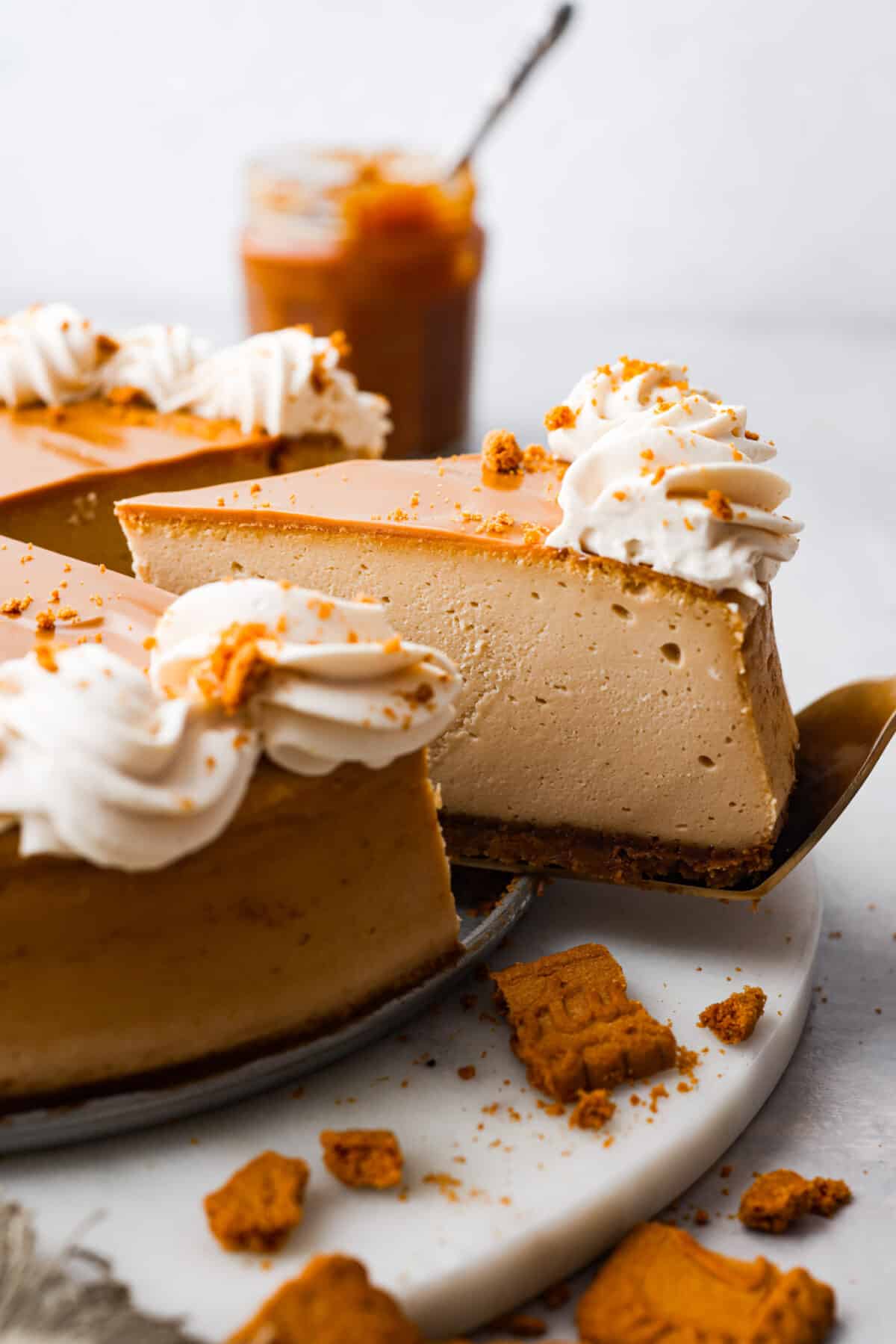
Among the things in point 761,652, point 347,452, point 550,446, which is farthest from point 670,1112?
point 347,452

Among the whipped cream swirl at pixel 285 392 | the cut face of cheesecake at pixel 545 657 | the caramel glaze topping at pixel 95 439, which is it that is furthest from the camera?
the whipped cream swirl at pixel 285 392

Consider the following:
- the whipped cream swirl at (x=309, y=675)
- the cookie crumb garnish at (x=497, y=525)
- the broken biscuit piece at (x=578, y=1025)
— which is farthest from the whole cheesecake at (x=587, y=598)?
the whipped cream swirl at (x=309, y=675)

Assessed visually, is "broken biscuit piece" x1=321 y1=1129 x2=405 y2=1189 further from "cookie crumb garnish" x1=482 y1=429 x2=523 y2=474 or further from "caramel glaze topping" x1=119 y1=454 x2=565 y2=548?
"cookie crumb garnish" x1=482 y1=429 x2=523 y2=474

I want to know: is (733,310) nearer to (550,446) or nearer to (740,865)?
(550,446)

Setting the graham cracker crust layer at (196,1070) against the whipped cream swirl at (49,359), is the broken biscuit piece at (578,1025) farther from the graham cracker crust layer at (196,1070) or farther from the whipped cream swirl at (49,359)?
the whipped cream swirl at (49,359)

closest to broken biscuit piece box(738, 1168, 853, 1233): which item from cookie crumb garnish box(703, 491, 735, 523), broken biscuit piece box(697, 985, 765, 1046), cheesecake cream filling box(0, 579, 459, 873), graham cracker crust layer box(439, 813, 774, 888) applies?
broken biscuit piece box(697, 985, 765, 1046)

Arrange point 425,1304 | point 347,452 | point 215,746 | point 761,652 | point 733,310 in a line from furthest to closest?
1. point 733,310
2. point 347,452
3. point 761,652
4. point 215,746
5. point 425,1304

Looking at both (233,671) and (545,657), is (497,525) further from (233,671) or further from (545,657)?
(233,671)
